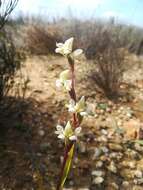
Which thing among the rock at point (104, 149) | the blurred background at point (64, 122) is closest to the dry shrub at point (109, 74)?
the blurred background at point (64, 122)

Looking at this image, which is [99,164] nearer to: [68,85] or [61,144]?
[61,144]

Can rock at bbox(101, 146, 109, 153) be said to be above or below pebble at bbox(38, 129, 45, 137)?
below

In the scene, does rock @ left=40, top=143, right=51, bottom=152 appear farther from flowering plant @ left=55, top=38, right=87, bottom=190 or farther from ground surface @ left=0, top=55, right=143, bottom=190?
flowering plant @ left=55, top=38, right=87, bottom=190

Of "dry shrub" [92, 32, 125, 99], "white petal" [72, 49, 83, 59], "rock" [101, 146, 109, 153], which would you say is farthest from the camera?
"dry shrub" [92, 32, 125, 99]

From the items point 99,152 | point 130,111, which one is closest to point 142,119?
point 130,111

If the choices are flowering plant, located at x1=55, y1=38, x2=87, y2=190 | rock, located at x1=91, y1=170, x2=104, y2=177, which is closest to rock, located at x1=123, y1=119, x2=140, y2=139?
rock, located at x1=91, y1=170, x2=104, y2=177

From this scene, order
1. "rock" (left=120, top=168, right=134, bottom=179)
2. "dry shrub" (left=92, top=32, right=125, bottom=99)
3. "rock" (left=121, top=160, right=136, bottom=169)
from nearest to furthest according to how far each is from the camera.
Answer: "rock" (left=120, top=168, right=134, bottom=179), "rock" (left=121, top=160, right=136, bottom=169), "dry shrub" (left=92, top=32, right=125, bottom=99)

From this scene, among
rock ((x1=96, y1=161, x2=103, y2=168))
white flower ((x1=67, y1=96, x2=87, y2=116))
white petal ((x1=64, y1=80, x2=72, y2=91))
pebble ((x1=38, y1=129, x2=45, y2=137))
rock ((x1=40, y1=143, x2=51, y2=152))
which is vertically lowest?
rock ((x1=96, y1=161, x2=103, y2=168))
